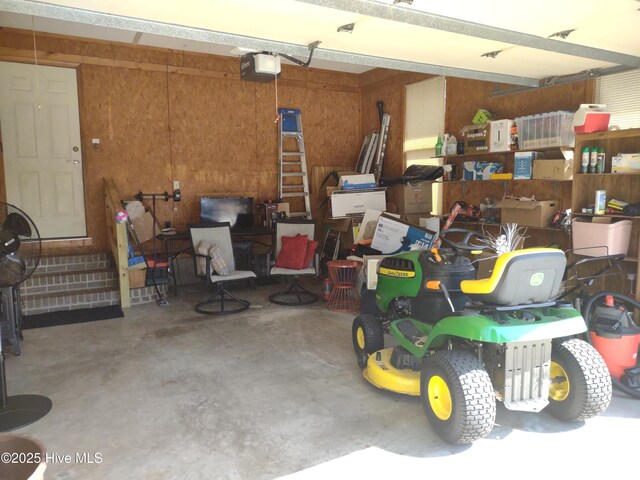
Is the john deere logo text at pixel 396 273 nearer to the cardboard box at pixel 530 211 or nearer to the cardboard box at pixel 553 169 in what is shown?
the cardboard box at pixel 530 211

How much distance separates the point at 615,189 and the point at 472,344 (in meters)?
2.50

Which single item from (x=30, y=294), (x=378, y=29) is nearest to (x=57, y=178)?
(x=30, y=294)

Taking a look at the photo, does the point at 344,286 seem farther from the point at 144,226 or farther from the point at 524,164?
the point at 144,226

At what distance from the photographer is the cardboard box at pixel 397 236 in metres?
4.93

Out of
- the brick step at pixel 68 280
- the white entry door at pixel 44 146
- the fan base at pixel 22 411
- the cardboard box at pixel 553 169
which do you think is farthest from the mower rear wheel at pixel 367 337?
the white entry door at pixel 44 146

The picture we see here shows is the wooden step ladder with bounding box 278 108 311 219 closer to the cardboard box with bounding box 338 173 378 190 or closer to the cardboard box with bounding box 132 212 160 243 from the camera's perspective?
the cardboard box with bounding box 338 173 378 190

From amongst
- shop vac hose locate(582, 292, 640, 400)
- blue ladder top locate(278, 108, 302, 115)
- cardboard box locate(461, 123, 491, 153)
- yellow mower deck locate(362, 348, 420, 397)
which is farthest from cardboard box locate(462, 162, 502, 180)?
yellow mower deck locate(362, 348, 420, 397)

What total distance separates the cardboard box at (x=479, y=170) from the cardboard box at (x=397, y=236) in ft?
3.30

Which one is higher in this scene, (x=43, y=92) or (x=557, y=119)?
(x=43, y=92)

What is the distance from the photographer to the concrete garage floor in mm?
2264

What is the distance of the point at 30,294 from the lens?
515 cm

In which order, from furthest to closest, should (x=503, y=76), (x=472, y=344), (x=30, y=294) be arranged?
(x=30, y=294) < (x=503, y=76) < (x=472, y=344)

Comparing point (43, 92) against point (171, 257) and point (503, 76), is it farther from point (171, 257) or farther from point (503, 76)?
point (503, 76)

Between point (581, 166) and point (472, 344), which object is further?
point (581, 166)
